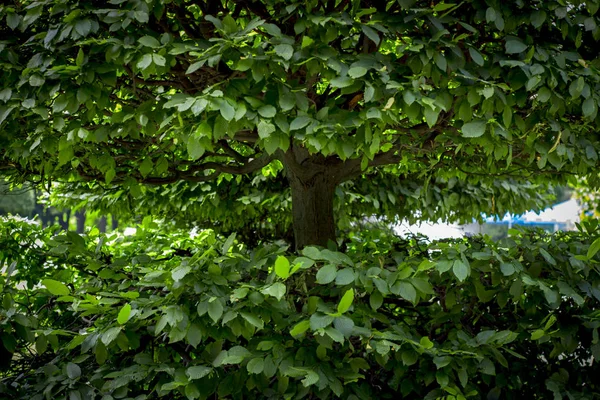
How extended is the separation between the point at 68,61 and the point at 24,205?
83.7ft

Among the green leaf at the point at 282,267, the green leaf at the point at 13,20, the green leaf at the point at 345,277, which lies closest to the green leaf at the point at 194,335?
the green leaf at the point at 282,267

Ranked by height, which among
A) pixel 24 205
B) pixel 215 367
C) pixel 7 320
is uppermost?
pixel 7 320

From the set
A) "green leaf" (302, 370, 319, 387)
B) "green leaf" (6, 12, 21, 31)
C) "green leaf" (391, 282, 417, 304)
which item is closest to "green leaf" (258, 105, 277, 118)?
"green leaf" (391, 282, 417, 304)

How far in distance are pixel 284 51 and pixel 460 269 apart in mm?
923

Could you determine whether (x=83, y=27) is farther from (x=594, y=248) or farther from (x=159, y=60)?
(x=594, y=248)

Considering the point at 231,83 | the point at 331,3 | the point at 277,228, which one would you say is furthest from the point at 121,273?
the point at 277,228

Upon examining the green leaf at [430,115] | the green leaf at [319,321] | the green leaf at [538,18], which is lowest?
the green leaf at [319,321]

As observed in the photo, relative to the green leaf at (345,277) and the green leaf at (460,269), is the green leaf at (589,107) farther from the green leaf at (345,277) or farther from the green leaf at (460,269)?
the green leaf at (345,277)

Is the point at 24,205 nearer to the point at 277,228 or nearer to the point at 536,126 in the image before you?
the point at 277,228

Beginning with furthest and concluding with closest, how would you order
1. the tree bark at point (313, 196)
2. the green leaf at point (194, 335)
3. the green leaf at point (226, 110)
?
the tree bark at point (313, 196) → the green leaf at point (194, 335) → the green leaf at point (226, 110)

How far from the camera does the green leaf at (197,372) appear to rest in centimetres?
223

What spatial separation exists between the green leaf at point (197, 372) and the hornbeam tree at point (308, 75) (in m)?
0.76

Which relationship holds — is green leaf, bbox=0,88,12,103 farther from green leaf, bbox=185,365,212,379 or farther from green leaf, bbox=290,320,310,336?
green leaf, bbox=290,320,310,336

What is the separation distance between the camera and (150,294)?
8.59 ft
